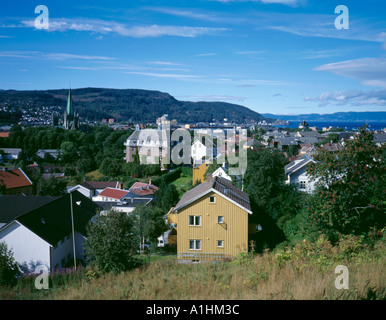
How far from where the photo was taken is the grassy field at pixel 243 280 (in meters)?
3.96

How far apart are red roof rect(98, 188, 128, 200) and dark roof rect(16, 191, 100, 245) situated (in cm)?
908

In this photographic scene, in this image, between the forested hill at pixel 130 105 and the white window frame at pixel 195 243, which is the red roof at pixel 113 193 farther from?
the forested hill at pixel 130 105

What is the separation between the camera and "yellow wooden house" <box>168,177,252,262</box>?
14.5 m

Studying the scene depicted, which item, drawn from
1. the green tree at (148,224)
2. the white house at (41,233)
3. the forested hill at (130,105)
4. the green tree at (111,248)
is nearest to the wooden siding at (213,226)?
the green tree at (148,224)

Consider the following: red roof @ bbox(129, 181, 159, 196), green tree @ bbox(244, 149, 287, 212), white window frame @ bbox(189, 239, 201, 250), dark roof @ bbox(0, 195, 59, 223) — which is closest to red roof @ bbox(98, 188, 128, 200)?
red roof @ bbox(129, 181, 159, 196)

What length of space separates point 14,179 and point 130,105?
5057 cm

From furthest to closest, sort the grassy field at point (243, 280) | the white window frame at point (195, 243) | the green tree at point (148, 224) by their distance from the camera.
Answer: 1. the green tree at point (148, 224)
2. the white window frame at point (195, 243)
3. the grassy field at point (243, 280)

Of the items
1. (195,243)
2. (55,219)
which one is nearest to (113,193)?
(55,219)

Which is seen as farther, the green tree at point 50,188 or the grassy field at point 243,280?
the green tree at point 50,188

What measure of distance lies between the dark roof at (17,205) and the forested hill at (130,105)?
157 ft

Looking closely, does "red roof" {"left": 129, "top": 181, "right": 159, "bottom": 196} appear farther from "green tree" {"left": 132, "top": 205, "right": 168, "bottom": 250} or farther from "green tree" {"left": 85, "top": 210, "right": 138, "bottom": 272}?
"green tree" {"left": 85, "top": 210, "right": 138, "bottom": 272}

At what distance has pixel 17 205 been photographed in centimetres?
1733

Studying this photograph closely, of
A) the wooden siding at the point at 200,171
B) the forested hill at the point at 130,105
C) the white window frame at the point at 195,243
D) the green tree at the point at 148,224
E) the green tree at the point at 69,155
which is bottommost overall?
the white window frame at the point at 195,243

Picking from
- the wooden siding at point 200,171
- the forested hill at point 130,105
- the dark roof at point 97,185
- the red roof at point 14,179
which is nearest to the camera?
the wooden siding at point 200,171
